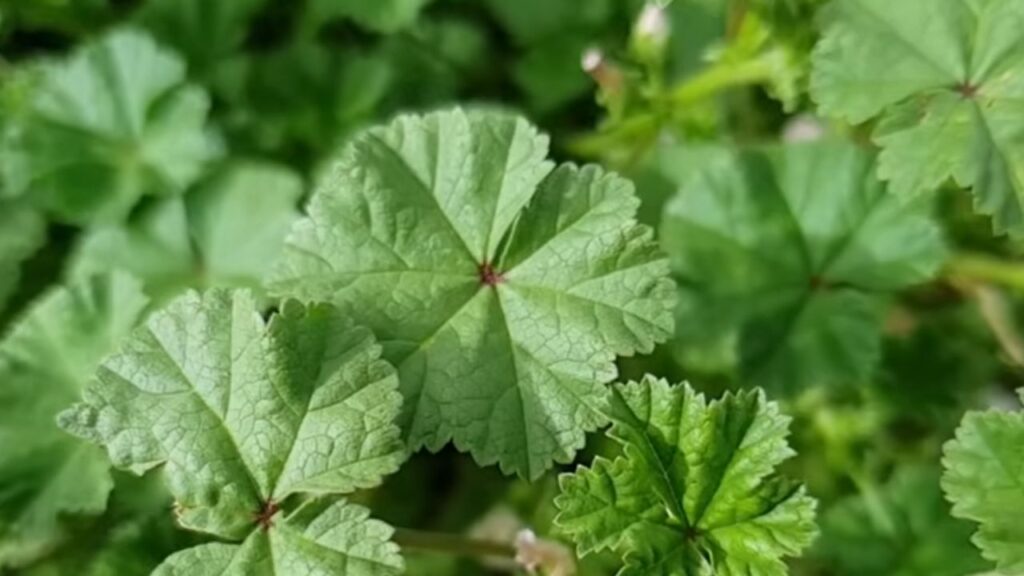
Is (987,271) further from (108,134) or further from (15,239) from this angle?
(15,239)

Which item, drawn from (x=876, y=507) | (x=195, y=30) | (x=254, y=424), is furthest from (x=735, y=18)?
(x=254, y=424)

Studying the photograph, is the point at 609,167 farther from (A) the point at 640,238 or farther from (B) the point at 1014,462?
(B) the point at 1014,462

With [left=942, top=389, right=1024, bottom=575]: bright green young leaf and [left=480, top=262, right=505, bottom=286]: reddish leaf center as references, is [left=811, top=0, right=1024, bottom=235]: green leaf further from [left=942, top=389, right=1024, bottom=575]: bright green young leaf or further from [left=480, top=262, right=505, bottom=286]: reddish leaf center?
[left=480, top=262, right=505, bottom=286]: reddish leaf center

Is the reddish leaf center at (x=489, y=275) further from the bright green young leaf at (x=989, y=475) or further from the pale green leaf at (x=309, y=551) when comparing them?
the bright green young leaf at (x=989, y=475)

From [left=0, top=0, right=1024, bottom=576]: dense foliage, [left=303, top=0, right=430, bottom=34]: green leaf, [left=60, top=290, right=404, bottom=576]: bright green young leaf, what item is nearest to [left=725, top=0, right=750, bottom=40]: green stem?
[left=0, top=0, right=1024, bottom=576]: dense foliage

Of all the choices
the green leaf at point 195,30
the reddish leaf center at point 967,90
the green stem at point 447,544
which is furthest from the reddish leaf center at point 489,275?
the green leaf at point 195,30

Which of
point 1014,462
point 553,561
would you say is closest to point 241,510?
point 553,561
